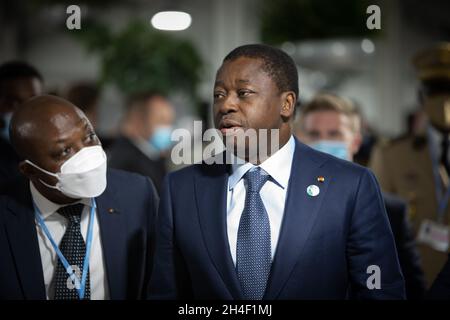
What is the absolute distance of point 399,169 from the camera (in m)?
3.15

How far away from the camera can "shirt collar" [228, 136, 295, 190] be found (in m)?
1.69

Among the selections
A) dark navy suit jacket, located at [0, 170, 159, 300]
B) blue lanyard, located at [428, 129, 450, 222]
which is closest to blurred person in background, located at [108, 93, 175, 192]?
blue lanyard, located at [428, 129, 450, 222]

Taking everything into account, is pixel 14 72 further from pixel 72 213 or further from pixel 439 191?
pixel 439 191

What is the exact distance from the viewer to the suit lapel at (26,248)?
178 centimetres

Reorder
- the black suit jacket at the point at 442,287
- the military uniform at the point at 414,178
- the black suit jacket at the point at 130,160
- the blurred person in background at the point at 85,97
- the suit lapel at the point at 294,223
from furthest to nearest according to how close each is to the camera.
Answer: the blurred person in background at the point at 85,97
the black suit jacket at the point at 130,160
the military uniform at the point at 414,178
the black suit jacket at the point at 442,287
the suit lapel at the point at 294,223

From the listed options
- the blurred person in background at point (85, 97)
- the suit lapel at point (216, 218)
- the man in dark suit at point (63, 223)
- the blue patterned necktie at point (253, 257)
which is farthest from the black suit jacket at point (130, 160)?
the blue patterned necktie at point (253, 257)

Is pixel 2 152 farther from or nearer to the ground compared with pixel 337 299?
farther from the ground

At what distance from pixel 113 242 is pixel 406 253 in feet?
3.98

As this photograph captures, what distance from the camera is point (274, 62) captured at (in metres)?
1.63

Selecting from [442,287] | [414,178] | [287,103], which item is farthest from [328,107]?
[442,287]

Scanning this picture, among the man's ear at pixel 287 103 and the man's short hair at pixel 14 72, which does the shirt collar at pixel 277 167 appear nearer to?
the man's ear at pixel 287 103
